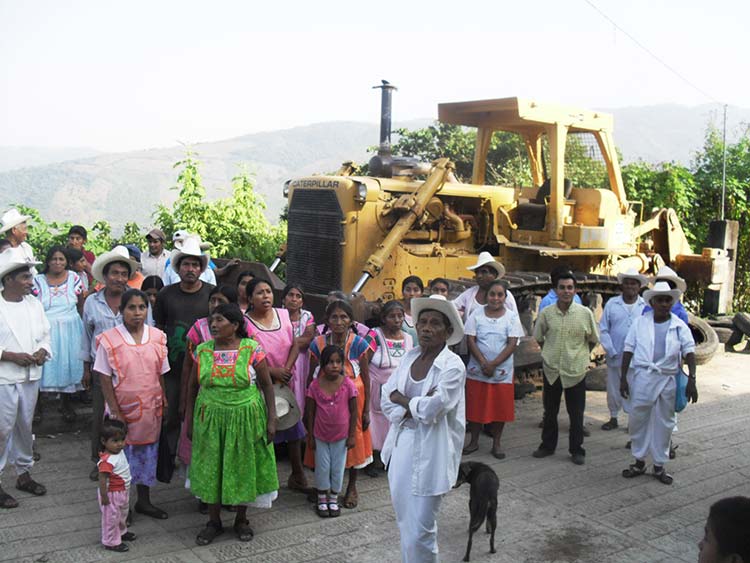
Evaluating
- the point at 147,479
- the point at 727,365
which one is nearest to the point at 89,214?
the point at 727,365

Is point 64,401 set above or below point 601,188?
below

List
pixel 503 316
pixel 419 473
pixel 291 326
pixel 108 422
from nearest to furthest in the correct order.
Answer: pixel 419 473 → pixel 108 422 → pixel 291 326 → pixel 503 316

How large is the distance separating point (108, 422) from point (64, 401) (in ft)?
8.32

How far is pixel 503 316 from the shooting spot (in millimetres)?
6668

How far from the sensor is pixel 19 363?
16.8 ft

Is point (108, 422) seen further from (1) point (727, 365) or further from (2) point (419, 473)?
(1) point (727, 365)

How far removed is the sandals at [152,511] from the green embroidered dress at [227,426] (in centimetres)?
49

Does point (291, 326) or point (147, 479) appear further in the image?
point (291, 326)

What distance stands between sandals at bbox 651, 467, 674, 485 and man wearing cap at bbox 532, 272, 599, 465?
1.99 feet

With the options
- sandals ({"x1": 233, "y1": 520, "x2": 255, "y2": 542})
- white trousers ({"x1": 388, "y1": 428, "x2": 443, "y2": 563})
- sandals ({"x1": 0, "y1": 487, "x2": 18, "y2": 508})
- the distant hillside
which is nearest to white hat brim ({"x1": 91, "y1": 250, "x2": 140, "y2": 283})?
sandals ({"x1": 0, "y1": 487, "x2": 18, "y2": 508})

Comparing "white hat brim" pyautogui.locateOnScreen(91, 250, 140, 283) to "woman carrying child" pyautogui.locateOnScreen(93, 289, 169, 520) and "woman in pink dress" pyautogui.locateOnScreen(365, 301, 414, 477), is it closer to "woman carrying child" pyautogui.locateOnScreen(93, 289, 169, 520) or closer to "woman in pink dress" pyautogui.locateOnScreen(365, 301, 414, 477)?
"woman carrying child" pyautogui.locateOnScreen(93, 289, 169, 520)

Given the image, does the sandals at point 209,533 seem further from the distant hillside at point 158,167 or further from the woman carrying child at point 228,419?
the distant hillside at point 158,167

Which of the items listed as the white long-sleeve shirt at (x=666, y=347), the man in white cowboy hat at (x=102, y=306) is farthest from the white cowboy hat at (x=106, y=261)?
the white long-sleeve shirt at (x=666, y=347)

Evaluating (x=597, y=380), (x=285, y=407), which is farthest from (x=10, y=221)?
(x=597, y=380)
